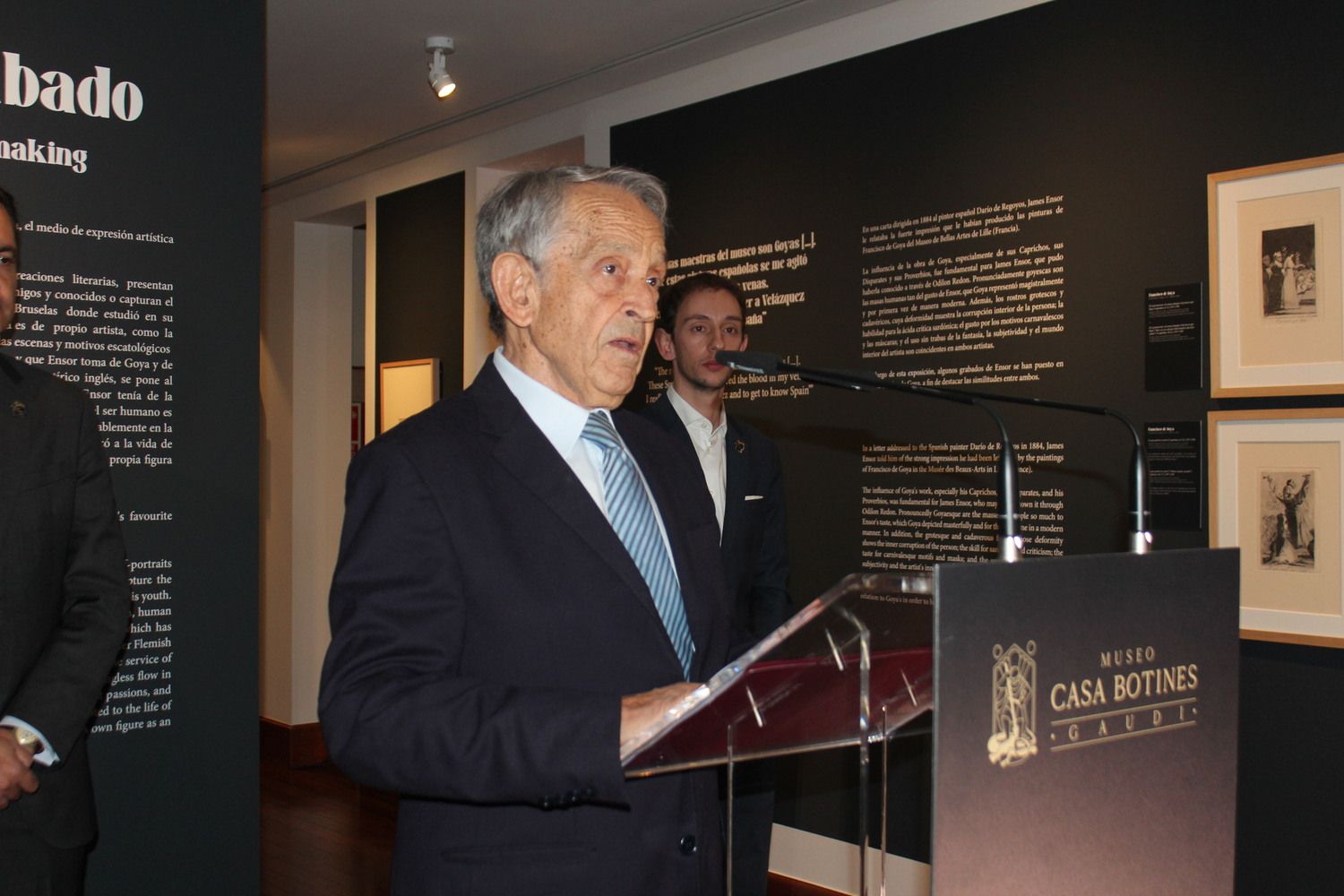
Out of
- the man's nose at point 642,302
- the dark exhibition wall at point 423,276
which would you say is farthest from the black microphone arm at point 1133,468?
the dark exhibition wall at point 423,276

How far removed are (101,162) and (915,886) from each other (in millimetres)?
3414

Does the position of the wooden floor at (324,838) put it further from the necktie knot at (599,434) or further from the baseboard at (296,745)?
the necktie knot at (599,434)

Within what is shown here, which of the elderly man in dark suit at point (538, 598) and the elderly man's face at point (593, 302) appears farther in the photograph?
the elderly man's face at point (593, 302)

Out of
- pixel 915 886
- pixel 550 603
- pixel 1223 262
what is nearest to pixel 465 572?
pixel 550 603

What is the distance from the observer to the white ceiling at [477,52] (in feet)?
15.0

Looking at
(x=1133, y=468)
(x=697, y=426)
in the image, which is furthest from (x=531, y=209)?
(x=697, y=426)

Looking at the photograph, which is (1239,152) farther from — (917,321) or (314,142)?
(314,142)

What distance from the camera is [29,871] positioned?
236cm

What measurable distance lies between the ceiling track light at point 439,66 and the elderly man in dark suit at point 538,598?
329 cm

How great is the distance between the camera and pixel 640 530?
174 centimetres

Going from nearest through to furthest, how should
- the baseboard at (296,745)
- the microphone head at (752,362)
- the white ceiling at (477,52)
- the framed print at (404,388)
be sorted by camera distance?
the microphone head at (752,362) → the white ceiling at (477,52) → the framed print at (404,388) → the baseboard at (296,745)

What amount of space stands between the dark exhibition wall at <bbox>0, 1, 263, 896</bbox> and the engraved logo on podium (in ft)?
8.17

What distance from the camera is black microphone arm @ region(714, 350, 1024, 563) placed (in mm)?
1373

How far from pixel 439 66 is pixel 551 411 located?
3660 millimetres
